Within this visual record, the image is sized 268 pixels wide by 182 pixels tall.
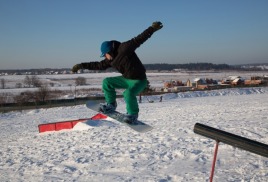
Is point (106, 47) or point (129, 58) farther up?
point (106, 47)

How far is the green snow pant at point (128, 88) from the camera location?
5098 mm

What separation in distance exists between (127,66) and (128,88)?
0.50 metres

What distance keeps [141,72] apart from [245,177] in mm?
4748

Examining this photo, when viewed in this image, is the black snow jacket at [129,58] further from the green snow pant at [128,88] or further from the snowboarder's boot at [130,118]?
the snowboarder's boot at [130,118]

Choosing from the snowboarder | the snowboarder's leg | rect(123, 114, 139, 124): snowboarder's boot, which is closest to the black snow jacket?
the snowboarder

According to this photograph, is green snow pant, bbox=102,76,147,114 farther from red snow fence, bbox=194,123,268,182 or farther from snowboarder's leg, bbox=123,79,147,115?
red snow fence, bbox=194,123,268,182

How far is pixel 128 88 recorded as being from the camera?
5188mm

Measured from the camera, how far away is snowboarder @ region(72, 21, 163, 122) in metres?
4.75

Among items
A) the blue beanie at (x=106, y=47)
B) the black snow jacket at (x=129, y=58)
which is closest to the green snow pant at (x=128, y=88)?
the black snow jacket at (x=129, y=58)

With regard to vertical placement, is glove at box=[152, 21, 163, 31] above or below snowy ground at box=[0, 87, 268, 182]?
above

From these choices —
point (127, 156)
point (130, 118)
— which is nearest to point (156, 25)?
point (130, 118)

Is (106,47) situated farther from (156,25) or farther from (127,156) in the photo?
(127,156)

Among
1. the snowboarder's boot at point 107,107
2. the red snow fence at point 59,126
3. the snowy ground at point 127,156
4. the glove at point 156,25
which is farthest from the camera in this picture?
the red snow fence at point 59,126

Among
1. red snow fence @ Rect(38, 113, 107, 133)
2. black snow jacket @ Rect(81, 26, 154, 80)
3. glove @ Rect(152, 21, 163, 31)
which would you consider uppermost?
glove @ Rect(152, 21, 163, 31)
